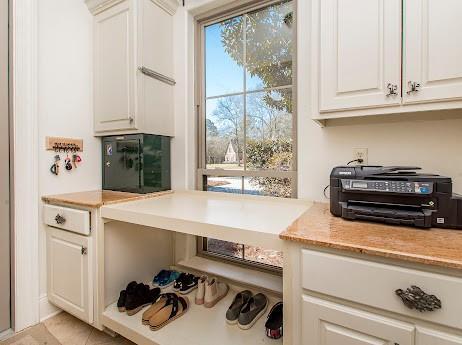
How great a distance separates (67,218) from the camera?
1.60 meters

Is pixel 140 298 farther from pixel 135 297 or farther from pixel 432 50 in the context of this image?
pixel 432 50

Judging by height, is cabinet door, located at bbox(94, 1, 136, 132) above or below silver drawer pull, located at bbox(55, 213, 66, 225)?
above

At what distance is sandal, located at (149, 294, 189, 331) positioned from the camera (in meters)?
1.41

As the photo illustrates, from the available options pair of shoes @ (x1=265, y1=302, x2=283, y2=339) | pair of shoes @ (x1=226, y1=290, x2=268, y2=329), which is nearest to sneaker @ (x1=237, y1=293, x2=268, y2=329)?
pair of shoes @ (x1=226, y1=290, x2=268, y2=329)

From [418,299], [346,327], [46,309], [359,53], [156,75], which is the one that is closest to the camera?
[418,299]

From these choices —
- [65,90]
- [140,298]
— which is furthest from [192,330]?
[65,90]

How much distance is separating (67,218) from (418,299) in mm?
1812

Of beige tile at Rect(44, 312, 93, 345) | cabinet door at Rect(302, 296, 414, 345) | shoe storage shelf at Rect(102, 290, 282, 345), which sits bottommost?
beige tile at Rect(44, 312, 93, 345)

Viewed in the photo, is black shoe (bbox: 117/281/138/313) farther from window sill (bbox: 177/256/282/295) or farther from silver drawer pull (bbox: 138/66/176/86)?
silver drawer pull (bbox: 138/66/176/86)

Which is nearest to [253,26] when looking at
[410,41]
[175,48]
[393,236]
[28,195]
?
[175,48]

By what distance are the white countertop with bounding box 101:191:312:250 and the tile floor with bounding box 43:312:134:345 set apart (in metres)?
0.77

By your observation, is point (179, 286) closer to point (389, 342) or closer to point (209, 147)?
point (209, 147)

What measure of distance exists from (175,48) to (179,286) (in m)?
1.90

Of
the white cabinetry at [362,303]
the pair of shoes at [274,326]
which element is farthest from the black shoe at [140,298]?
the white cabinetry at [362,303]
